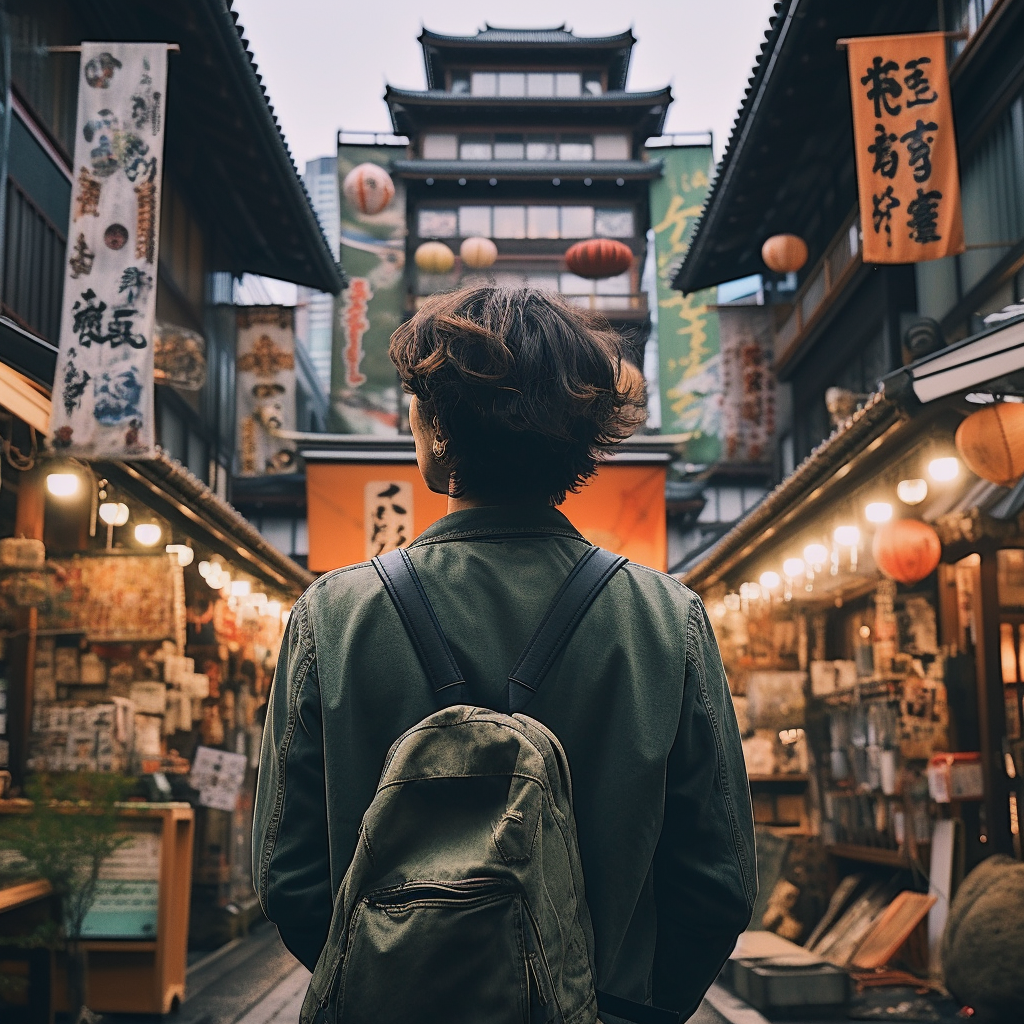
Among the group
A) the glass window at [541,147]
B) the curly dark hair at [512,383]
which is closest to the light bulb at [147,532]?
the curly dark hair at [512,383]

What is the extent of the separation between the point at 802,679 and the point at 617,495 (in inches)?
141

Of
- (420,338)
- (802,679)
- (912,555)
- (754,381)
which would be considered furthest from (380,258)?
(420,338)

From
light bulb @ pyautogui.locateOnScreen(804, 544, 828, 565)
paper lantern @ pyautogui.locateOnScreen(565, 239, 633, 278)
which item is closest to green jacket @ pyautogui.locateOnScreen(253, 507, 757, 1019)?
light bulb @ pyautogui.locateOnScreen(804, 544, 828, 565)

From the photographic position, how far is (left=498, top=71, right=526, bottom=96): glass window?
121 ft

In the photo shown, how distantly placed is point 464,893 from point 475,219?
33811 millimetres

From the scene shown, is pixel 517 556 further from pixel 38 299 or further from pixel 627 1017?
pixel 38 299

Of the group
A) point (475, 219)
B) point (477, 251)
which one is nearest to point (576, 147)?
point (475, 219)

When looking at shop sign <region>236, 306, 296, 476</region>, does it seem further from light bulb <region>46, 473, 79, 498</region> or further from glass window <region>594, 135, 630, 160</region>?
glass window <region>594, 135, 630, 160</region>

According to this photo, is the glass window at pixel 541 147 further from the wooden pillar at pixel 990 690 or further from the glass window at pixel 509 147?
the wooden pillar at pixel 990 690

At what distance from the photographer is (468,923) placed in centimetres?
170

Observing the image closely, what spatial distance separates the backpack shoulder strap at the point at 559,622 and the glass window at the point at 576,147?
34513 millimetres

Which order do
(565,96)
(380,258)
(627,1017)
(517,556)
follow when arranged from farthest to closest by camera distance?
1. (565,96)
2. (380,258)
3. (517,556)
4. (627,1017)

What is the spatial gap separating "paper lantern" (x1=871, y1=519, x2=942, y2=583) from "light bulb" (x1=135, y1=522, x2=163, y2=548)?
6078 mm

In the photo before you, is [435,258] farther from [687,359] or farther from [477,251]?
[687,359]
